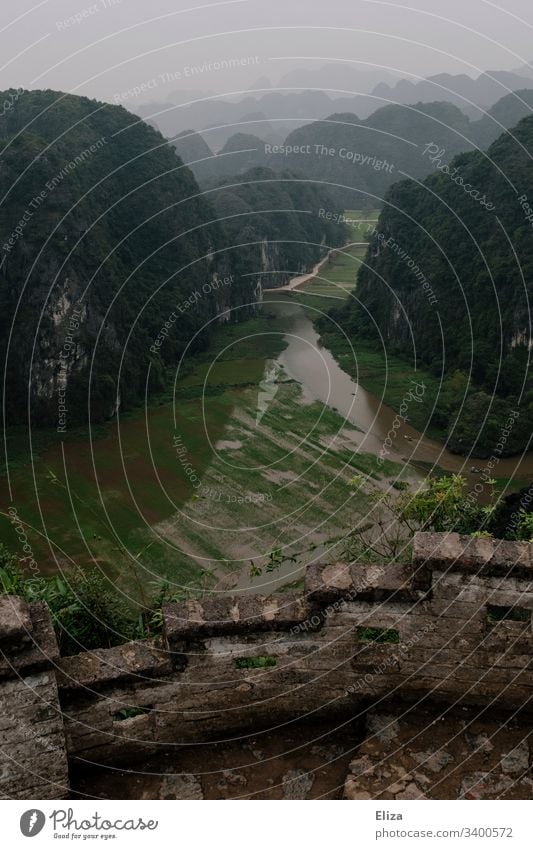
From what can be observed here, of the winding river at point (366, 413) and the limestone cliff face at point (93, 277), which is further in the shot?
the limestone cliff face at point (93, 277)

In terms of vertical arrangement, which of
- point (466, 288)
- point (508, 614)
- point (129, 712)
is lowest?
point (129, 712)

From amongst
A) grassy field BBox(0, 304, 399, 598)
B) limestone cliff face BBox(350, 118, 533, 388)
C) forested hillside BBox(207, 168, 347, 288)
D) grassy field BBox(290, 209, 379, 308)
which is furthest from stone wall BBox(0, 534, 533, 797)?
grassy field BBox(290, 209, 379, 308)

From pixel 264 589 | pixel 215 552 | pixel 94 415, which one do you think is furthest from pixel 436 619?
pixel 94 415

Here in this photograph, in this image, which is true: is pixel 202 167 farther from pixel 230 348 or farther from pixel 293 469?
pixel 293 469

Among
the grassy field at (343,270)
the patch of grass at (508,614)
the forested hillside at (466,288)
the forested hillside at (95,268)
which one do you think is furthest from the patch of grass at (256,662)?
the grassy field at (343,270)

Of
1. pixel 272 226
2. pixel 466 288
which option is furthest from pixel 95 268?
pixel 272 226

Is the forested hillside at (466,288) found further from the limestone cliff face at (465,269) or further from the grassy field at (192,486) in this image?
the grassy field at (192,486)

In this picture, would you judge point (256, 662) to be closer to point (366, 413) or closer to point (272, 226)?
point (366, 413)

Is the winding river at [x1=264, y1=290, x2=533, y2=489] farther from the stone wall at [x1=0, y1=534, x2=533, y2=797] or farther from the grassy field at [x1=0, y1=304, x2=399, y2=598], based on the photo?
the stone wall at [x1=0, y1=534, x2=533, y2=797]
